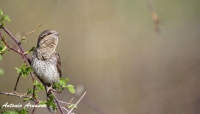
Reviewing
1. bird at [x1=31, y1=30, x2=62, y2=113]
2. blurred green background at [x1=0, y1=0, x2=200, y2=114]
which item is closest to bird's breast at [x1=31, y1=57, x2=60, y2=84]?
bird at [x1=31, y1=30, x2=62, y2=113]

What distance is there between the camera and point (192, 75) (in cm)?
819

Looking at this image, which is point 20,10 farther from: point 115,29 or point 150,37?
point 150,37

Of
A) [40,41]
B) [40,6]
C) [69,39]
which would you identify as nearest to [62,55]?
[69,39]

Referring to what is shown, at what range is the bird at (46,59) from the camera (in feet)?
12.6

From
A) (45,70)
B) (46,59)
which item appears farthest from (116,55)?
(45,70)

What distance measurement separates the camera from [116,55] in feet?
27.6

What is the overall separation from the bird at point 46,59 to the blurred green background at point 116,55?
Answer: 326 cm

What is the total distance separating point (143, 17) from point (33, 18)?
2.30m

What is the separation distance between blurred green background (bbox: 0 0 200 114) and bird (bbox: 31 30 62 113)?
3.26m

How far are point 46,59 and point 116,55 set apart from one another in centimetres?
447

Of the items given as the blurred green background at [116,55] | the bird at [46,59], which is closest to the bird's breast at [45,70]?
the bird at [46,59]

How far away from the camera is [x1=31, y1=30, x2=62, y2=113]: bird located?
12.6 feet

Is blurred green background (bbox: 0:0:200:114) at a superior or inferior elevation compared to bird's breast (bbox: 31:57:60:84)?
inferior

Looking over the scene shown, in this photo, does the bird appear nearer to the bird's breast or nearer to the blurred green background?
the bird's breast
